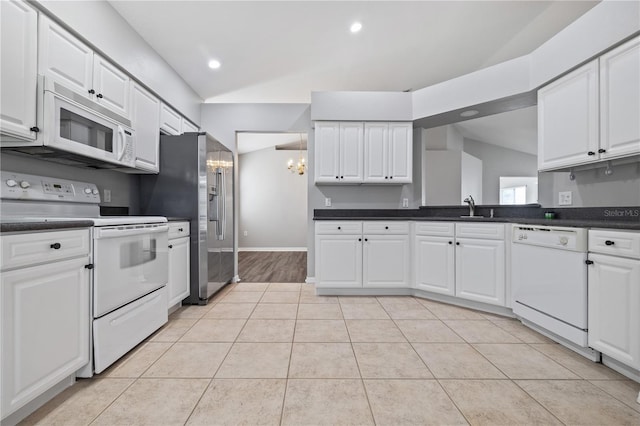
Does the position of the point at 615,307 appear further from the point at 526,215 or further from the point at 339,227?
the point at 339,227

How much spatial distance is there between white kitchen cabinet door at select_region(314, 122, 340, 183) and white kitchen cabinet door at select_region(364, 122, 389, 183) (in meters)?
0.35

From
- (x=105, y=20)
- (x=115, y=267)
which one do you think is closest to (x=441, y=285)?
(x=115, y=267)

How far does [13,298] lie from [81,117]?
1257 mm

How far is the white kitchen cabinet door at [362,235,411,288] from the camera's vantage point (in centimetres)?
306

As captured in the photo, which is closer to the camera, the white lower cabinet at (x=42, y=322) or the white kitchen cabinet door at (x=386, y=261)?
the white lower cabinet at (x=42, y=322)

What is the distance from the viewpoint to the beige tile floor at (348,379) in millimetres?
1267

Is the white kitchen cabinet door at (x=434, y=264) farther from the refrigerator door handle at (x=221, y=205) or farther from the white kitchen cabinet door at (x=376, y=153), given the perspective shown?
the refrigerator door handle at (x=221, y=205)

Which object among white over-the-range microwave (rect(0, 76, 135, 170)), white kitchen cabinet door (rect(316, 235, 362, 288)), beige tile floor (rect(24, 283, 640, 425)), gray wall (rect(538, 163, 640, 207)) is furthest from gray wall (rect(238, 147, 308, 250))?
gray wall (rect(538, 163, 640, 207))

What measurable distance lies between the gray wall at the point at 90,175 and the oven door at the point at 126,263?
2.50 feet

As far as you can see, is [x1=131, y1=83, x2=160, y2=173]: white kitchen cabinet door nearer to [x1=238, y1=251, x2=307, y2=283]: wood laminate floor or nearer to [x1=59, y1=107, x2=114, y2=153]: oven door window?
[x1=59, y1=107, x2=114, y2=153]: oven door window

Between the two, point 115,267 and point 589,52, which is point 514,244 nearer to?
point 589,52

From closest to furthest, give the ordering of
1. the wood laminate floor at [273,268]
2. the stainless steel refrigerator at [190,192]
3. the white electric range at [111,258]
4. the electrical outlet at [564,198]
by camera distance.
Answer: the white electric range at [111,258] < the electrical outlet at [564,198] < the stainless steel refrigerator at [190,192] < the wood laminate floor at [273,268]

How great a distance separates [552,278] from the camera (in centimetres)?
196

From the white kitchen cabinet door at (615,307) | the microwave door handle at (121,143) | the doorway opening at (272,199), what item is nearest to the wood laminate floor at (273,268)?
the doorway opening at (272,199)
